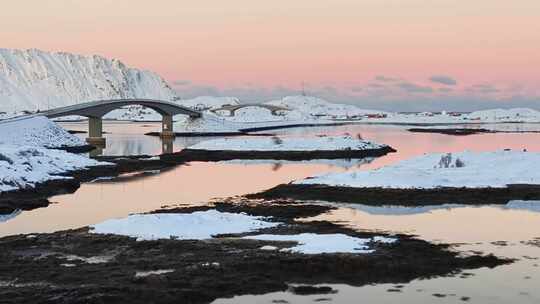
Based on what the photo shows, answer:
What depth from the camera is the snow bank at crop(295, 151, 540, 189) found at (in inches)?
1741

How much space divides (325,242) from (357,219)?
8515mm

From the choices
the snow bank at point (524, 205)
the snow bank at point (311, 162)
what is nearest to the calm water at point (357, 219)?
the snow bank at point (524, 205)

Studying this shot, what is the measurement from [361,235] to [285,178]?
26864 mm

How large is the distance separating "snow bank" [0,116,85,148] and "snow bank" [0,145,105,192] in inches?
1058

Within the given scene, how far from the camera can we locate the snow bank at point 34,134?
85.9 m

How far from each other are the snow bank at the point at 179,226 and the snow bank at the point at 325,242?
179 cm

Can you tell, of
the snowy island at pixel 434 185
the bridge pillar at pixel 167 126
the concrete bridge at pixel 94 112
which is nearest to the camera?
the snowy island at pixel 434 185

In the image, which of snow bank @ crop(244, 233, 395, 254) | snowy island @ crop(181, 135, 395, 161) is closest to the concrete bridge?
snowy island @ crop(181, 135, 395, 161)

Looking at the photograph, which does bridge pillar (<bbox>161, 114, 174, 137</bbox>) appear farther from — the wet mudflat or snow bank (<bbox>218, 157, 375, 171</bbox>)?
the wet mudflat

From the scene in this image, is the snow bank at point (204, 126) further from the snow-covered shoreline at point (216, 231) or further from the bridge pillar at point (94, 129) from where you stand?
the snow-covered shoreline at point (216, 231)

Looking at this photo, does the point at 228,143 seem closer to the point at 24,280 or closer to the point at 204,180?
the point at 204,180

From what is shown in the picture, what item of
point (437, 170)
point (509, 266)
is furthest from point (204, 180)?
point (509, 266)

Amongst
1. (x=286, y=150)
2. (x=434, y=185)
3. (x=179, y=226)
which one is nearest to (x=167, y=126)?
(x=286, y=150)

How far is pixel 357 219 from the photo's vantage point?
32688 millimetres
